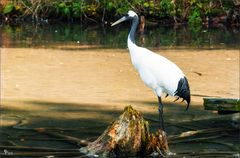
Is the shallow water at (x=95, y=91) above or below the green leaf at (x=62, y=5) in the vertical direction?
below

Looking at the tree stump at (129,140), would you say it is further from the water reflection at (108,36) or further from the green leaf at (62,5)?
the green leaf at (62,5)

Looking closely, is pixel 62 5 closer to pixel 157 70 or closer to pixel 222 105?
pixel 222 105

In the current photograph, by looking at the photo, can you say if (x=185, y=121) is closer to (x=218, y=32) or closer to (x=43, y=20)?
(x=218, y=32)

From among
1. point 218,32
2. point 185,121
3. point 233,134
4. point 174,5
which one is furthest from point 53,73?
point 174,5

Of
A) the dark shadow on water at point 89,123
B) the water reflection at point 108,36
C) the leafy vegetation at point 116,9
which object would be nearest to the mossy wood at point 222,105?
the dark shadow on water at point 89,123

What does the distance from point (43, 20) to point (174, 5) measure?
571 cm

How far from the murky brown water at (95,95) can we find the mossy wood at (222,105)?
0.12 m

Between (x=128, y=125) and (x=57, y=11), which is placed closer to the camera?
(x=128, y=125)

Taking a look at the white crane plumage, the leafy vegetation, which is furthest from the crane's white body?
the leafy vegetation

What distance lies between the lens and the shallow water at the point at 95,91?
8062 millimetres

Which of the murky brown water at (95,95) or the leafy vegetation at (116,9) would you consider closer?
the murky brown water at (95,95)

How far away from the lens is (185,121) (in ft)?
29.7

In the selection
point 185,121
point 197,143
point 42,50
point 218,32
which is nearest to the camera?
point 197,143

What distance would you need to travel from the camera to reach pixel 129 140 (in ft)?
23.0
